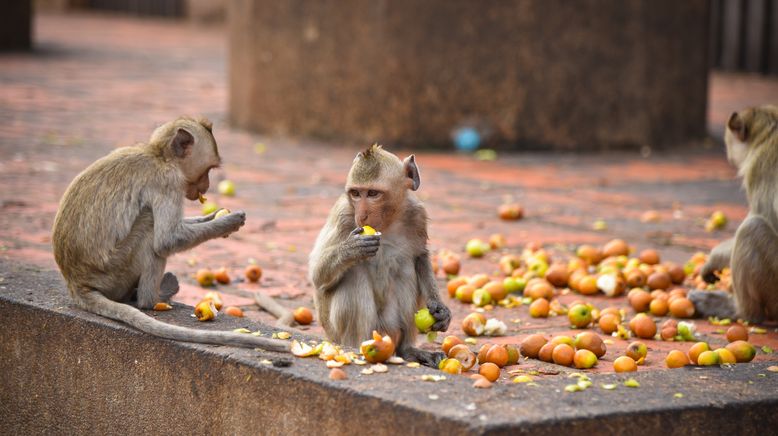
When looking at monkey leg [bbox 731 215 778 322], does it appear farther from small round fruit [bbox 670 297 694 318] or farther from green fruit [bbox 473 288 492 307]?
green fruit [bbox 473 288 492 307]

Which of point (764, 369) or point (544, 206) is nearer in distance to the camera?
point (764, 369)

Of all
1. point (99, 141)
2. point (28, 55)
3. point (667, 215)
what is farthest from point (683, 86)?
point (28, 55)

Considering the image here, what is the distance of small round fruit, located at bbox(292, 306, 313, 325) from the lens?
491 centimetres

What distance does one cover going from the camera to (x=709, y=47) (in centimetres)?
1018

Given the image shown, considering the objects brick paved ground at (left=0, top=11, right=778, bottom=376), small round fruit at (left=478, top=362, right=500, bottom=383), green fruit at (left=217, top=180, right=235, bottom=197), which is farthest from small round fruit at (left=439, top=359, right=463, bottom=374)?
green fruit at (left=217, top=180, right=235, bottom=197)

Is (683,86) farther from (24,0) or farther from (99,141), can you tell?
(24,0)

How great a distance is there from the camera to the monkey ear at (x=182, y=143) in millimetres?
4434

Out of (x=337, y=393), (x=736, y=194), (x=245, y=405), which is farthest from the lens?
(x=736, y=194)

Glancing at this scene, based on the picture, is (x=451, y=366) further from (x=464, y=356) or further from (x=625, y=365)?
(x=625, y=365)

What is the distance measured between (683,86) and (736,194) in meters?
2.08

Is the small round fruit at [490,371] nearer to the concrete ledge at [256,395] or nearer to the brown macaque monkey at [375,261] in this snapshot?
the concrete ledge at [256,395]

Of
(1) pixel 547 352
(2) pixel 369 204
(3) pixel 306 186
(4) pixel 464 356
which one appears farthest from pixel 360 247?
(3) pixel 306 186

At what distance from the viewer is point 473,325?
4.73 meters

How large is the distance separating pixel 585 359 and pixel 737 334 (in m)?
0.77
